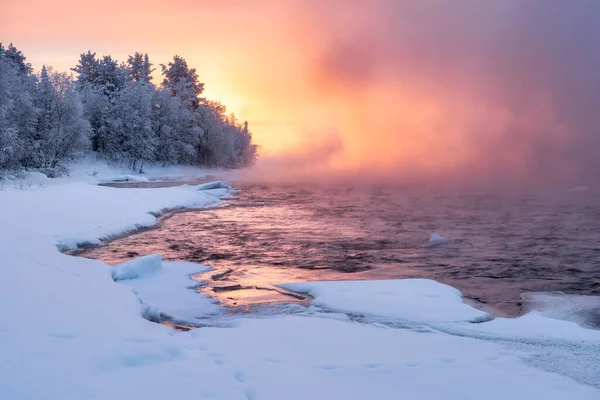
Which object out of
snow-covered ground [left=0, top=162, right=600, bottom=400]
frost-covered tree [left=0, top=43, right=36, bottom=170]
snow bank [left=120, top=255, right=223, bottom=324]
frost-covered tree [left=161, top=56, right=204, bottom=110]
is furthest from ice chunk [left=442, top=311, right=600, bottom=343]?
frost-covered tree [left=161, top=56, right=204, bottom=110]

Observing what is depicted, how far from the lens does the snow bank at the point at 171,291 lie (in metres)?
9.07

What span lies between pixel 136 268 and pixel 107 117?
60.6 m

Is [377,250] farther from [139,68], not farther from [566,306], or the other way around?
[139,68]

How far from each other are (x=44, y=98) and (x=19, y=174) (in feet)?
42.4

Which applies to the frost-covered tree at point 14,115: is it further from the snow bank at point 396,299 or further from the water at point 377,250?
the snow bank at point 396,299

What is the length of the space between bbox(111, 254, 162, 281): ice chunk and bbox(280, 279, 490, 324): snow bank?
3.38m

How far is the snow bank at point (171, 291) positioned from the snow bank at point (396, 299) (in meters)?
2.14

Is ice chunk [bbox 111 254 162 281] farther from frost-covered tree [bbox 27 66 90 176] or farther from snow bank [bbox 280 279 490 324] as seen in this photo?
frost-covered tree [bbox 27 66 90 176]

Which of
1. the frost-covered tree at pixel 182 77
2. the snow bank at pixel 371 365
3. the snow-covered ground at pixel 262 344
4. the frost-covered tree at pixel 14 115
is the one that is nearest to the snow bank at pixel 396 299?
the snow-covered ground at pixel 262 344

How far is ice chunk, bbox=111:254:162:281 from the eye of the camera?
438 inches

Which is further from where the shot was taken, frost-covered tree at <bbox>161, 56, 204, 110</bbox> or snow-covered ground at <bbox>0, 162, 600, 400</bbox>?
frost-covered tree at <bbox>161, 56, 204, 110</bbox>

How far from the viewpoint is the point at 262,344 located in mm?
7051

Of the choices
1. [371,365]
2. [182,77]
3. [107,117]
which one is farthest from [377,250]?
[182,77]

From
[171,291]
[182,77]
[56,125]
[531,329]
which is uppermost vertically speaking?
[182,77]
